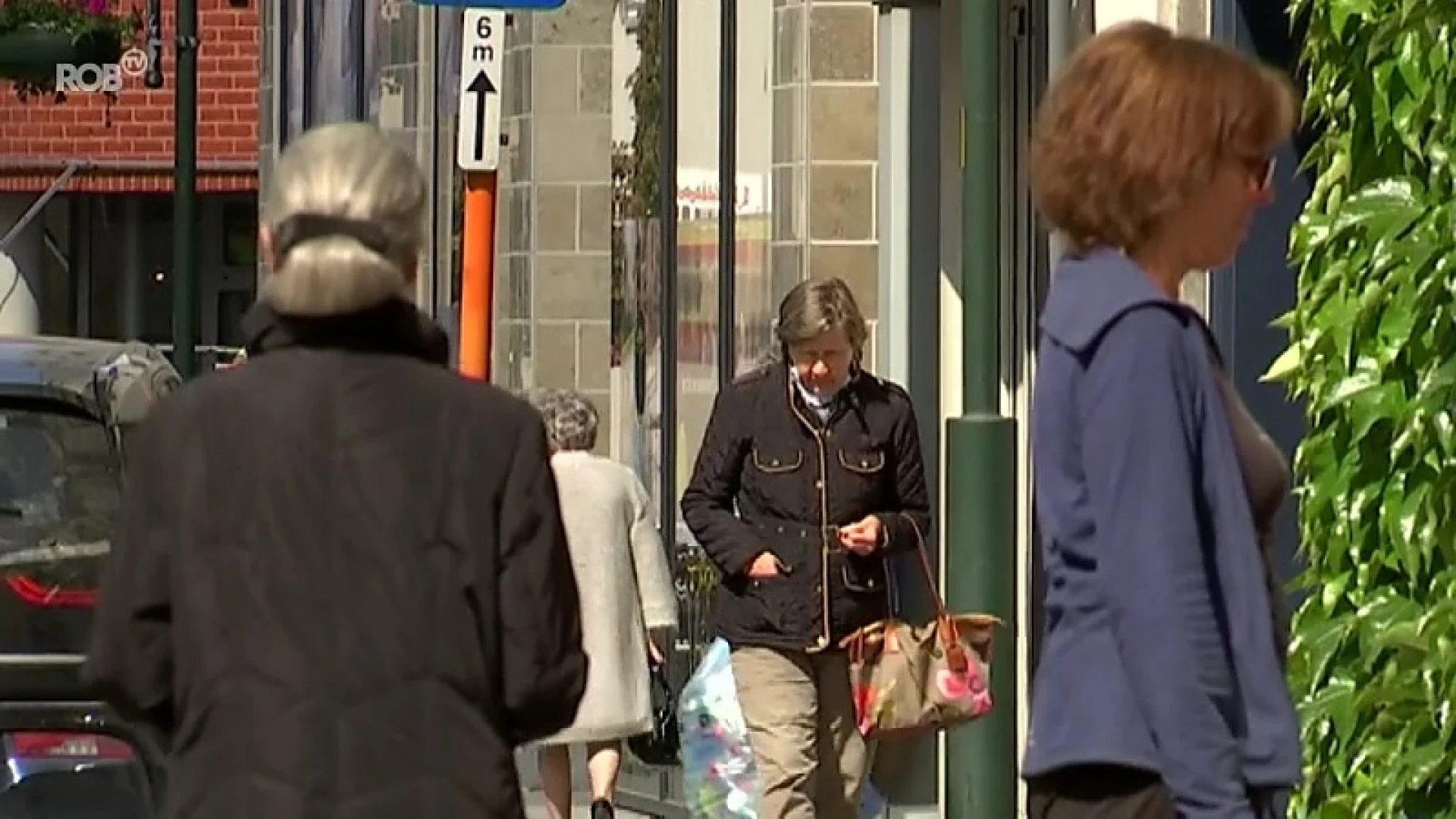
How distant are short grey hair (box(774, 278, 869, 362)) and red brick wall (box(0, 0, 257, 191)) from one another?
74.7ft

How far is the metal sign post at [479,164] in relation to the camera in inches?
368

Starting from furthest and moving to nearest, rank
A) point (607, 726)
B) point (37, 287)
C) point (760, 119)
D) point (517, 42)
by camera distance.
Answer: point (37, 287) < point (517, 42) < point (760, 119) < point (607, 726)

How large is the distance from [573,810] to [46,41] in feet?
22.9

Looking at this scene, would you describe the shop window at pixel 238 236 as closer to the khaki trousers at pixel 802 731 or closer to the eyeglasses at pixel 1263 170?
the khaki trousers at pixel 802 731

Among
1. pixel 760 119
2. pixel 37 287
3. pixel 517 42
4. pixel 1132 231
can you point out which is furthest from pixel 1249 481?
pixel 37 287

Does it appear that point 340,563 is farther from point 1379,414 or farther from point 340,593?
point 1379,414

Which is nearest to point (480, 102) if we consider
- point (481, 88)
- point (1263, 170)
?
point (481, 88)

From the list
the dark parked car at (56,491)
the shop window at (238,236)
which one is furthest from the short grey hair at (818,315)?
the shop window at (238,236)

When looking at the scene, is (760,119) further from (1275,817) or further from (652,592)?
(1275,817)

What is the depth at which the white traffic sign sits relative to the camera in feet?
31.6

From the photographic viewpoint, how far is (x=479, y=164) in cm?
961

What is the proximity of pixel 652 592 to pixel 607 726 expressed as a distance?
0.44 meters

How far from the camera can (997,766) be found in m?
8.97

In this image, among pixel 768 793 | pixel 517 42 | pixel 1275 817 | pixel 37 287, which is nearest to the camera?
pixel 1275 817
